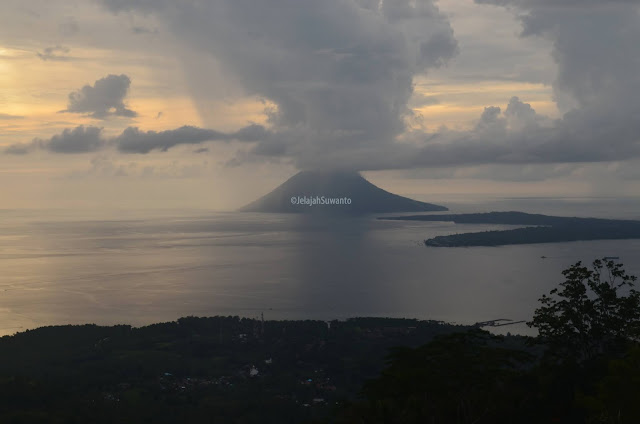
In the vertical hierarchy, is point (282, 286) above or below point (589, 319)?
below

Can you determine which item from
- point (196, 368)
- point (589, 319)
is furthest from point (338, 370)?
point (589, 319)

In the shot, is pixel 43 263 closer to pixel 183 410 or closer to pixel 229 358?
pixel 229 358

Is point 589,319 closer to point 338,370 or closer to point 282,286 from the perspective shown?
point 338,370

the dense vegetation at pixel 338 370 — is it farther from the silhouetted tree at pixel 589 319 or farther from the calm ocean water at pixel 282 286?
the calm ocean water at pixel 282 286

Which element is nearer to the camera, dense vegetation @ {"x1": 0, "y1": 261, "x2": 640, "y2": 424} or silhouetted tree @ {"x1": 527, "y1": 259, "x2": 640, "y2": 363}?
dense vegetation @ {"x1": 0, "y1": 261, "x2": 640, "y2": 424}

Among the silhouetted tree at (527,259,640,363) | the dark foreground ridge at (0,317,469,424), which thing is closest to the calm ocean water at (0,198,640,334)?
the dark foreground ridge at (0,317,469,424)

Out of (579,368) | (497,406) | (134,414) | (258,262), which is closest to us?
(497,406)

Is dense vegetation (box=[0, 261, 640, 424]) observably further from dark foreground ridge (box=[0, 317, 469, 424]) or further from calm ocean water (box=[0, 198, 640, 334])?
calm ocean water (box=[0, 198, 640, 334])

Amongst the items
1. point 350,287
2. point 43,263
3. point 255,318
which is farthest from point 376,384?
point 43,263
